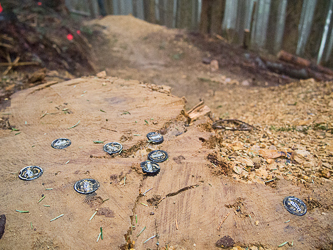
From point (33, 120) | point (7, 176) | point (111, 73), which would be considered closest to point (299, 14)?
point (111, 73)

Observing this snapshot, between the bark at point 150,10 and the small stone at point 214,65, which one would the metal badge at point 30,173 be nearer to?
the small stone at point 214,65

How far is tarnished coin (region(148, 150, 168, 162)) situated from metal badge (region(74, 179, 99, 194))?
0.68 m

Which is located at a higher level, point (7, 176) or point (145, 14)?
point (145, 14)

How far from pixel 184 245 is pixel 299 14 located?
1006 cm

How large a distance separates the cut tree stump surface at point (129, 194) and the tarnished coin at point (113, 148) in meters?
0.06

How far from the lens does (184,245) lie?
1912 millimetres

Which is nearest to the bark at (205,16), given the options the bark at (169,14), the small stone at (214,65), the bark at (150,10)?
the bark at (169,14)

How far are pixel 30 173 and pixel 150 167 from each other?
4.16 ft

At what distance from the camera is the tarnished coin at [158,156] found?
267cm

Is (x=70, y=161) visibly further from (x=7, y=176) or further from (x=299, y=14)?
(x=299, y=14)

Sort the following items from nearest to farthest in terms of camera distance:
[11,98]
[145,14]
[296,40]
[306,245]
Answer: [306,245] → [11,98] → [296,40] → [145,14]

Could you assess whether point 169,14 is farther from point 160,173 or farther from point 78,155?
point 160,173

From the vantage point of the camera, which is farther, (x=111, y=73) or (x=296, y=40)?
(x=296, y=40)

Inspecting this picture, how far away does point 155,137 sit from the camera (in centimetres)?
303
